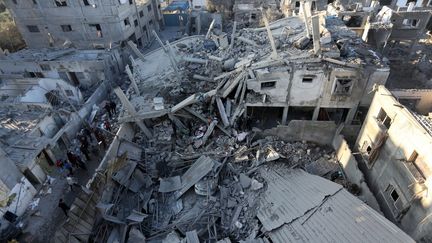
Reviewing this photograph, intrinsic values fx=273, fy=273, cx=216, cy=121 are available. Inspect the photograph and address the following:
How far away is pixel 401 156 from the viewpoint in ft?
39.0

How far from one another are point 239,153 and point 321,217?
5.32m

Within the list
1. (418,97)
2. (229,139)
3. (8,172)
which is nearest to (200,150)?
(229,139)

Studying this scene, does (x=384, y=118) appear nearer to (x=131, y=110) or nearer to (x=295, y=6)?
(x=131, y=110)

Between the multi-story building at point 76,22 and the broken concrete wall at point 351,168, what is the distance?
21.4m

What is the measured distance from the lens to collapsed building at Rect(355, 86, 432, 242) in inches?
418

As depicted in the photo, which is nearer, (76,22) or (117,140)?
(117,140)

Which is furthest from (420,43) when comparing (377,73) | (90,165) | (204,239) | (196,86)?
(90,165)

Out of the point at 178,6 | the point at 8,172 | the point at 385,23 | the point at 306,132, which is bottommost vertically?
the point at 306,132

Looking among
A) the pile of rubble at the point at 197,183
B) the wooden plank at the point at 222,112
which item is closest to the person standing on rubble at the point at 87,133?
the pile of rubble at the point at 197,183

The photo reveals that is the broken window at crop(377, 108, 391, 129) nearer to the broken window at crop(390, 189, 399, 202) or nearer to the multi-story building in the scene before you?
the broken window at crop(390, 189, 399, 202)

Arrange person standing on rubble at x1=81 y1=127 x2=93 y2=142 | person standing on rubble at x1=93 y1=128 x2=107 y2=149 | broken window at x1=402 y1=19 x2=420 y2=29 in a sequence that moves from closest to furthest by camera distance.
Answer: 1. person standing on rubble at x1=93 y1=128 x2=107 y2=149
2. person standing on rubble at x1=81 y1=127 x2=93 y2=142
3. broken window at x1=402 y1=19 x2=420 y2=29

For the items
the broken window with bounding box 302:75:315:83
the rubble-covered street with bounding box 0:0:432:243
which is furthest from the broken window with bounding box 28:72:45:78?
the broken window with bounding box 302:75:315:83

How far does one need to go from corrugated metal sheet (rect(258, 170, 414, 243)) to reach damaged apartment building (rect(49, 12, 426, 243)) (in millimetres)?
40

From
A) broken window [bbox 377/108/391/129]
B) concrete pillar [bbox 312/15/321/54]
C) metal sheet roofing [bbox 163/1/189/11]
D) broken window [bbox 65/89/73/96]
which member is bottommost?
broken window [bbox 65/89/73/96]
